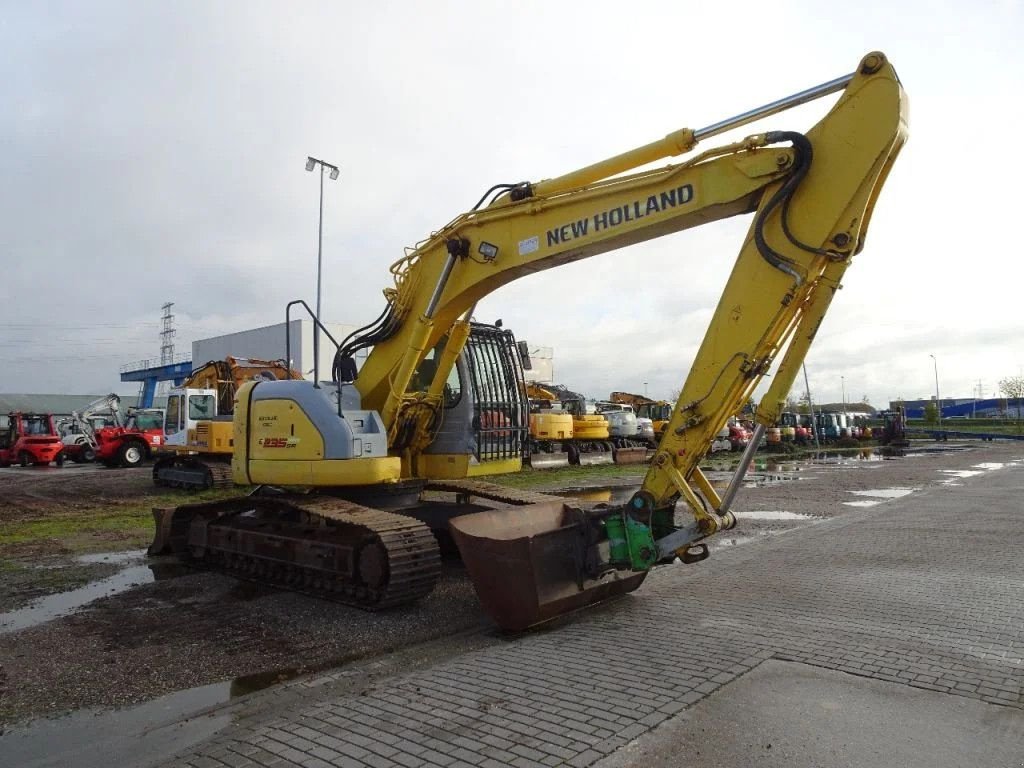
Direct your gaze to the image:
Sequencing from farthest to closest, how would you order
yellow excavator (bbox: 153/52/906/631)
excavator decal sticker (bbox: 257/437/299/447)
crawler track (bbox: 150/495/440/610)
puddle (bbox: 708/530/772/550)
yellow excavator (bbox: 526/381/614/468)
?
yellow excavator (bbox: 526/381/614/468)
puddle (bbox: 708/530/772/550)
excavator decal sticker (bbox: 257/437/299/447)
crawler track (bbox: 150/495/440/610)
yellow excavator (bbox: 153/52/906/631)

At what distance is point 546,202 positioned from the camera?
23.2 feet

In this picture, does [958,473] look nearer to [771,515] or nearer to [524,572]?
[771,515]

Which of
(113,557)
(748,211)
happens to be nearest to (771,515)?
(748,211)

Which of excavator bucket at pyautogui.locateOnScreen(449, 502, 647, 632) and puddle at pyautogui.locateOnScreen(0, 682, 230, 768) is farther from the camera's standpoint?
excavator bucket at pyautogui.locateOnScreen(449, 502, 647, 632)

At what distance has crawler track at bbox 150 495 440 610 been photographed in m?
6.81

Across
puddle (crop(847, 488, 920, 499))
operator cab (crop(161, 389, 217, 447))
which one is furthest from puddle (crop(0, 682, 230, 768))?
operator cab (crop(161, 389, 217, 447))

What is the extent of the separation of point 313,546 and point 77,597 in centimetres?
249

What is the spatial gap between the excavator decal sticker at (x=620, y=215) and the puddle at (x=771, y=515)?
7.56 meters

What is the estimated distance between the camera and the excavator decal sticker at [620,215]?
6.29 meters

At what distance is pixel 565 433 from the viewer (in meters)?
26.1

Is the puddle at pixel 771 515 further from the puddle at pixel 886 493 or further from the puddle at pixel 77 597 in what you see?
the puddle at pixel 77 597

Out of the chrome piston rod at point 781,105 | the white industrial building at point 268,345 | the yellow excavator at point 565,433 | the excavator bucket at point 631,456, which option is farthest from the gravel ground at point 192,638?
the white industrial building at point 268,345

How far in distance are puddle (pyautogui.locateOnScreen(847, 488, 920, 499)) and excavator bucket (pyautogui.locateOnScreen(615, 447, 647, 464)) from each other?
10.3 m

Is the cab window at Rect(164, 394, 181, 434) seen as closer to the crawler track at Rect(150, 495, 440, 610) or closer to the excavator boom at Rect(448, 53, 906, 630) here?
the crawler track at Rect(150, 495, 440, 610)
